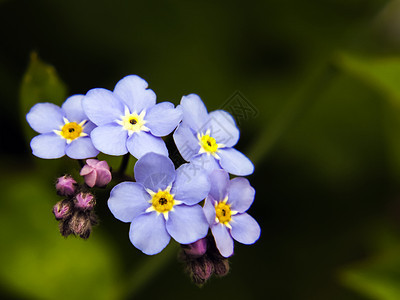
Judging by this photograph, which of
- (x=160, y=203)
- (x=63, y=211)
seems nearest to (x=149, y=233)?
(x=160, y=203)

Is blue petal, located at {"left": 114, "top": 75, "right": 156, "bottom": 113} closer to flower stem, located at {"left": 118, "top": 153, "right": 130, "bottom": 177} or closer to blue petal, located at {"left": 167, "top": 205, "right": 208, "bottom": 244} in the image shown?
flower stem, located at {"left": 118, "top": 153, "right": 130, "bottom": 177}

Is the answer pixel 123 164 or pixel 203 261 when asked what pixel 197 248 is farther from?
pixel 123 164

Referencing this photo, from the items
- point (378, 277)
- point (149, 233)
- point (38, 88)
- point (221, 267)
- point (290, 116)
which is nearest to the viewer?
point (149, 233)

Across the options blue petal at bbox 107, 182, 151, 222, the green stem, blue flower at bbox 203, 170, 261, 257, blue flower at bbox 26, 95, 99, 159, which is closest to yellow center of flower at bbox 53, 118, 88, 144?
blue flower at bbox 26, 95, 99, 159

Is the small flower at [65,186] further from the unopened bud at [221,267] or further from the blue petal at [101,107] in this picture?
the unopened bud at [221,267]

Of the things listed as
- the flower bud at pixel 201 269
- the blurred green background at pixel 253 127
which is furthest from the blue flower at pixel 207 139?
the blurred green background at pixel 253 127
